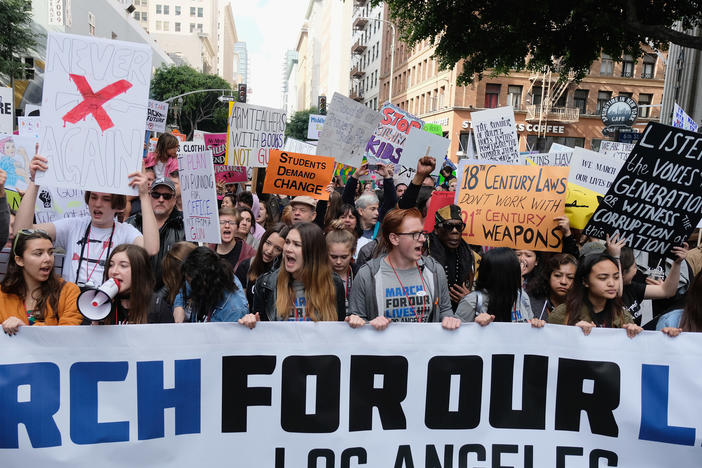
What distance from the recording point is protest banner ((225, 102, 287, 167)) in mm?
7938

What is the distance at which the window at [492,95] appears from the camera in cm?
4022

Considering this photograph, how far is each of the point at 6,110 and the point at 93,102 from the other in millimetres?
4874

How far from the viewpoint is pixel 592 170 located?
6.38 meters

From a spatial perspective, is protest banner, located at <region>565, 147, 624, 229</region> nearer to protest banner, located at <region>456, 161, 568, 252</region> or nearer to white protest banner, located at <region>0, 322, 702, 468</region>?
protest banner, located at <region>456, 161, 568, 252</region>

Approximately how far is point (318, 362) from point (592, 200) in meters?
3.43

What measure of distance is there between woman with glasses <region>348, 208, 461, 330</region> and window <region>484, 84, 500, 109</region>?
38.5 m

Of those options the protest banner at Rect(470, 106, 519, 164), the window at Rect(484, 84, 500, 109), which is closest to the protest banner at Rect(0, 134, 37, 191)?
the protest banner at Rect(470, 106, 519, 164)

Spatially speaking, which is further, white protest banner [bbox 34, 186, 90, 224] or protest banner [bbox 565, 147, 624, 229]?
protest banner [bbox 565, 147, 624, 229]

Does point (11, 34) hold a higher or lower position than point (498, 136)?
higher

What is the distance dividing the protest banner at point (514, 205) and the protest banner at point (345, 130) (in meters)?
2.58

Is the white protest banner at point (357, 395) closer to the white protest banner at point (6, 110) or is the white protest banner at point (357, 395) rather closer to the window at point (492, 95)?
the white protest banner at point (6, 110)

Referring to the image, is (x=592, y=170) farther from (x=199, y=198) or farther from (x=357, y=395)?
(x=357, y=395)

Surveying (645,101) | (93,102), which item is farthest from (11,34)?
(645,101)

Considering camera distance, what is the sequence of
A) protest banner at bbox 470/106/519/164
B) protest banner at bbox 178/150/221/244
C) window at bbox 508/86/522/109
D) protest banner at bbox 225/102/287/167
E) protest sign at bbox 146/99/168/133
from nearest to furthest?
protest banner at bbox 178/150/221/244 → protest banner at bbox 225/102/287/167 → protest banner at bbox 470/106/519/164 → protest sign at bbox 146/99/168/133 → window at bbox 508/86/522/109
